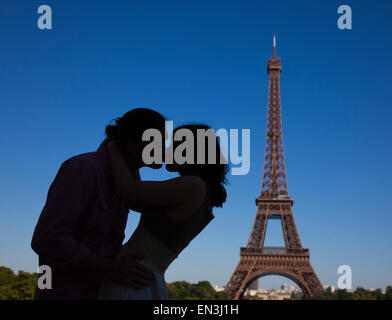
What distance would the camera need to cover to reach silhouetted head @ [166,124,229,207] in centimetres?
312

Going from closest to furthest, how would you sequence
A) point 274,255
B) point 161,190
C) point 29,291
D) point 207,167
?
1. point 161,190
2. point 207,167
3. point 29,291
4. point 274,255

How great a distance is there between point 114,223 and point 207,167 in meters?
0.77

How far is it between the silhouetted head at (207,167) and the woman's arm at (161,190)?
226 mm

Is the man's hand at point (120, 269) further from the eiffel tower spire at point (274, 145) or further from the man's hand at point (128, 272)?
the eiffel tower spire at point (274, 145)

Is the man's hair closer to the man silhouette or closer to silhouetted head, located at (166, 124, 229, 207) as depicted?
the man silhouette

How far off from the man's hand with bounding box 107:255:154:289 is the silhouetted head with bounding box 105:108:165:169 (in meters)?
0.77

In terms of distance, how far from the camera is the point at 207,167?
10.2ft

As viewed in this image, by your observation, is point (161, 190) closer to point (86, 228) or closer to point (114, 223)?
point (114, 223)

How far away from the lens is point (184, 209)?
281cm

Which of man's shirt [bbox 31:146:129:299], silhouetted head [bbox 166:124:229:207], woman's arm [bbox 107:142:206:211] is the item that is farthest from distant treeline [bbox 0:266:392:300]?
woman's arm [bbox 107:142:206:211]

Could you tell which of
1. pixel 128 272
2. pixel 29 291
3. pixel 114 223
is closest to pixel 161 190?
pixel 114 223

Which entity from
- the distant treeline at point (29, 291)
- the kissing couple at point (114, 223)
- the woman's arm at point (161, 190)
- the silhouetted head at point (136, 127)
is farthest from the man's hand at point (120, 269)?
the distant treeline at point (29, 291)
